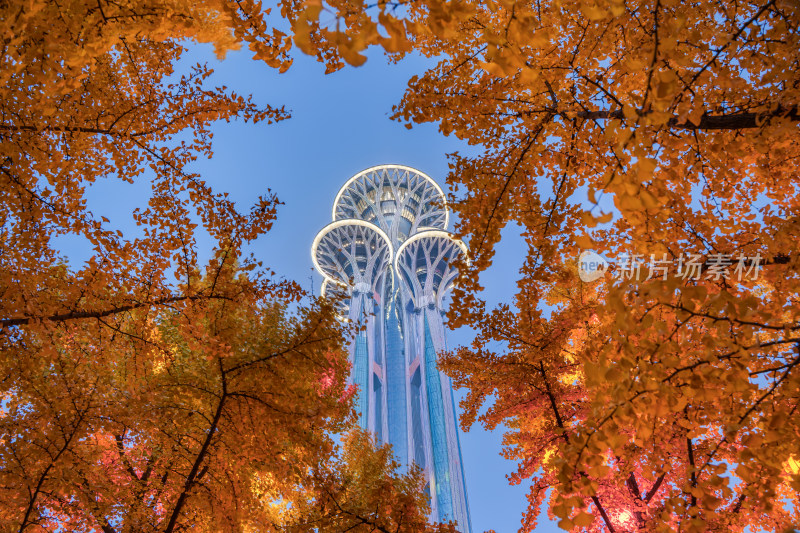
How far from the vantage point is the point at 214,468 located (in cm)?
512

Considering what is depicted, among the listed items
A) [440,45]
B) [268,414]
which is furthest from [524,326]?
[440,45]

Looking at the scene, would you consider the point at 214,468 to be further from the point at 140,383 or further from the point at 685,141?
the point at 685,141

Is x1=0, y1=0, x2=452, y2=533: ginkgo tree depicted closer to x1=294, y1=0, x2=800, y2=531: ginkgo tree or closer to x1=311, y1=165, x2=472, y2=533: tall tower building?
x1=294, y1=0, x2=800, y2=531: ginkgo tree

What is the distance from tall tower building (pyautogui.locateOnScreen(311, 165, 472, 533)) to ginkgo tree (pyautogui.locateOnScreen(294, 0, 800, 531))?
21.5 metres

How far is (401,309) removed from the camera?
39062 millimetres

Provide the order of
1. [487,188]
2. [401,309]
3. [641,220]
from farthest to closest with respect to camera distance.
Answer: [401,309] → [487,188] → [641,220]

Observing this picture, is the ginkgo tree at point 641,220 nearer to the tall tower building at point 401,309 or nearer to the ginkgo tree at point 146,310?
the ginkgo tree at point 146,310

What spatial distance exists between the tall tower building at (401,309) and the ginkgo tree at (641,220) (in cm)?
2152

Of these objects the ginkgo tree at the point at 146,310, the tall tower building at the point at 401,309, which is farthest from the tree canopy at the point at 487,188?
the tall tower building at the point at 401,309

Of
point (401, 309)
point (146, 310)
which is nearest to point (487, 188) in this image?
point (146, 310)

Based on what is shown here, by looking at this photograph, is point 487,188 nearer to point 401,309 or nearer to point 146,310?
point 146,310

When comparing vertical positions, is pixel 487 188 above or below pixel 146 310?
above

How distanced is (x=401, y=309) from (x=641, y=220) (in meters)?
37.1

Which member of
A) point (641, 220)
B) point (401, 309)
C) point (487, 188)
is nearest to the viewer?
point (641, 220)
